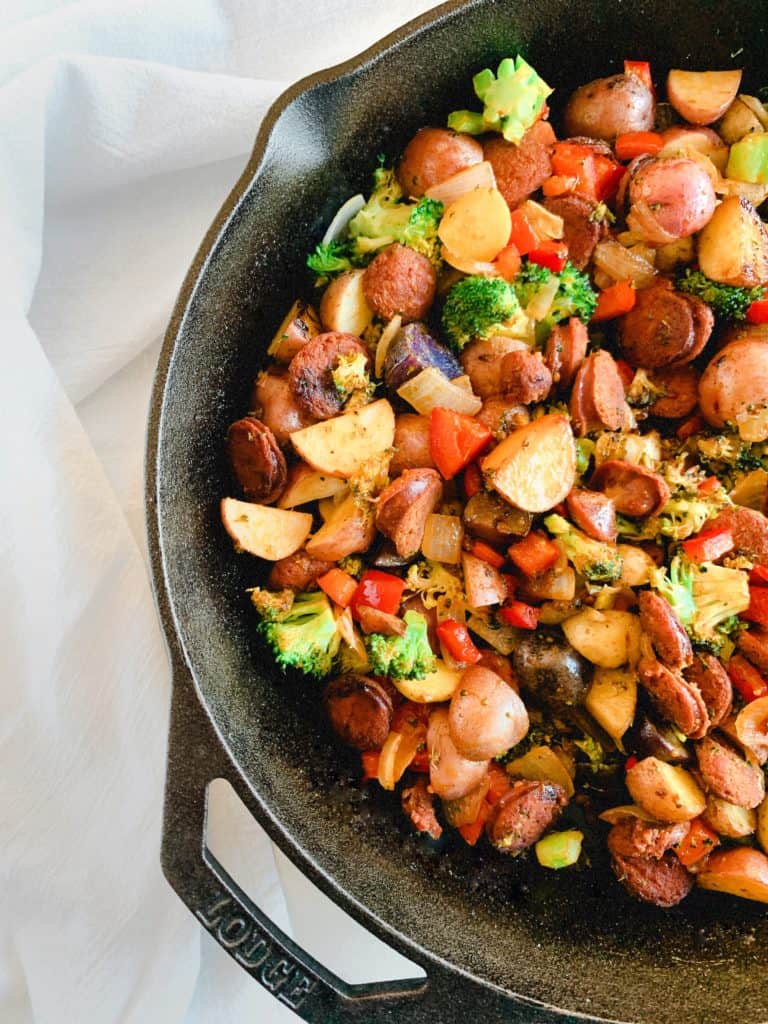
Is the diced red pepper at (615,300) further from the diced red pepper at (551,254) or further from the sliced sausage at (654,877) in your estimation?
the sliced sausage at (654,877)

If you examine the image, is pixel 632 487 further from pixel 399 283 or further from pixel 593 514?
pixel 399 283

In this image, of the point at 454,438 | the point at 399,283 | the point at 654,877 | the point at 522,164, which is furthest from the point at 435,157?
the point at 654,877

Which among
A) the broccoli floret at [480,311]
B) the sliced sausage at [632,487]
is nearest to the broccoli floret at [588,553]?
the sliced sausage at [632,487]

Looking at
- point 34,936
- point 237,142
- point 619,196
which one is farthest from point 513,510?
point 34,936

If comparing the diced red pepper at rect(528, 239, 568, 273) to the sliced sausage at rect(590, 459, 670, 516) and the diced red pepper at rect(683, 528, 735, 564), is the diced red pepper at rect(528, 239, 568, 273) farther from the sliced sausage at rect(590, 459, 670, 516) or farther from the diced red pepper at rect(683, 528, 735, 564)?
the diced red pepper at rect(683, 528, 735, 564)

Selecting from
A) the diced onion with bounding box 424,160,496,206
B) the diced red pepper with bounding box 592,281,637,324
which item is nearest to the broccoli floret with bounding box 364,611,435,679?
the diced red pepper with bounding box 592,281,637,324

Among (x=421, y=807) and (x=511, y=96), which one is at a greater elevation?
(x=511, y=96)

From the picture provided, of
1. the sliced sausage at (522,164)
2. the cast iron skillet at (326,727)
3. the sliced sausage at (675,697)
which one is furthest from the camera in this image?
the sliced sausage at (522,164)
